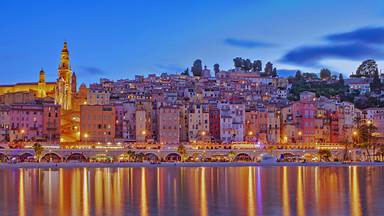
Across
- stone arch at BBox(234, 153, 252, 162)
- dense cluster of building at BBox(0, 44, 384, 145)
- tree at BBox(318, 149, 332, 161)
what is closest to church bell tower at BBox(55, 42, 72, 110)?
dense cluster of building at BBox(0, 44, 384, 145)

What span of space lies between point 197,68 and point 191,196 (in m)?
117

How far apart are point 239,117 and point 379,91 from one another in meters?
48.1

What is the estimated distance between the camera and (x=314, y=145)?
99188mm

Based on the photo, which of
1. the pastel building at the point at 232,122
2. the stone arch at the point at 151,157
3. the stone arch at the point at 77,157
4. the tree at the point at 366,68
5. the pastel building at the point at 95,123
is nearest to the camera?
the stone arch at the point at 77,157

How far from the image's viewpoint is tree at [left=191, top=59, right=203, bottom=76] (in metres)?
159

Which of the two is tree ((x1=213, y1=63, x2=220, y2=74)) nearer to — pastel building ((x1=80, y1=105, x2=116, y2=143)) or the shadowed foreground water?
pastel building ((x1=80, y1=105, x2=116, y2=143))

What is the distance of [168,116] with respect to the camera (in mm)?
97250

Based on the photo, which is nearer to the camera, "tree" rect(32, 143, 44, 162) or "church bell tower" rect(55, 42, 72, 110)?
"tree" rect(32, 143, 44, 162)

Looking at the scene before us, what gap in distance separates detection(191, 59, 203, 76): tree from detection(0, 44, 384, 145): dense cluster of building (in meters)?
30.9

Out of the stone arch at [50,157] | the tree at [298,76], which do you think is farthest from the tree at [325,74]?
the stone arch at [50,157]

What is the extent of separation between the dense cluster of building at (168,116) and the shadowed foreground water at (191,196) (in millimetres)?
36031

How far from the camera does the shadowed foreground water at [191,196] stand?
35938 millimetres

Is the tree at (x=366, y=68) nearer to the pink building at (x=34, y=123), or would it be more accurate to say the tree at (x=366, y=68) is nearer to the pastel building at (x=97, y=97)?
the pastel building at (x=97, y=97)

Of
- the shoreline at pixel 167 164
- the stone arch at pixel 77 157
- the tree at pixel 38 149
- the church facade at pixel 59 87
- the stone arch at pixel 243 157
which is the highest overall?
the church facade at pixel 59 87
